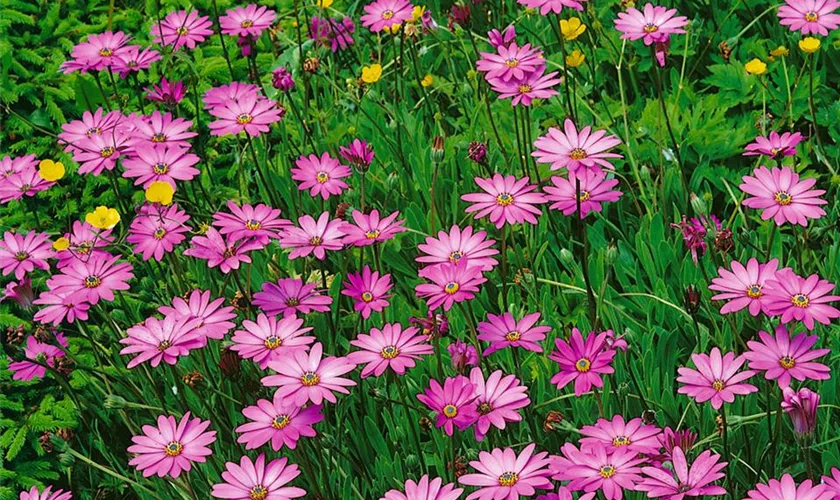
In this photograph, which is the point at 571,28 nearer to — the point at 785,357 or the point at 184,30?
the point at 184,30

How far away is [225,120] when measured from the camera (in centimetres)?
240

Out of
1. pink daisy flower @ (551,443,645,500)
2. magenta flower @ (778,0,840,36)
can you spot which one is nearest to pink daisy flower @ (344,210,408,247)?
pink daisy flower @ (551,443,645,500)

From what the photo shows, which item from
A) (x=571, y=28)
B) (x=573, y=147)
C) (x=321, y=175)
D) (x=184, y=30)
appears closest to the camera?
(x=573, y=147)

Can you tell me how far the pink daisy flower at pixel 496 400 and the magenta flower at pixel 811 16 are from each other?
129 cm

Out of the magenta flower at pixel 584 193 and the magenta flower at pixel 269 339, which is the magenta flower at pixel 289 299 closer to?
the magenta flower at pixel 269 339

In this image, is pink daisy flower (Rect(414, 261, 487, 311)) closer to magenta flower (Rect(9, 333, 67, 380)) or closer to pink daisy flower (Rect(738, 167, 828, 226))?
pink daisy flower (Rect(738, 167, 828, 226))

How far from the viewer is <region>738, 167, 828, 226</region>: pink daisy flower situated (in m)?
2.02

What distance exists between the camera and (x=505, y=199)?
2168mm

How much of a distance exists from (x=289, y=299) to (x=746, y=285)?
80 centimetres

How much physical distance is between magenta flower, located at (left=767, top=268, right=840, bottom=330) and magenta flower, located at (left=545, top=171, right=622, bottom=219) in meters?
0.47

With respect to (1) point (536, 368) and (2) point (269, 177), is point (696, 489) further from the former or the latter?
(2) point (269, 177)

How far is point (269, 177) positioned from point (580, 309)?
0.88 metres

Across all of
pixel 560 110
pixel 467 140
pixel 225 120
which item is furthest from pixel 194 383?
pixel 560 110

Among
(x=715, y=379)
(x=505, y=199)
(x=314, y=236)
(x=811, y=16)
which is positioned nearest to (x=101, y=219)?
(x=314, y=236)
